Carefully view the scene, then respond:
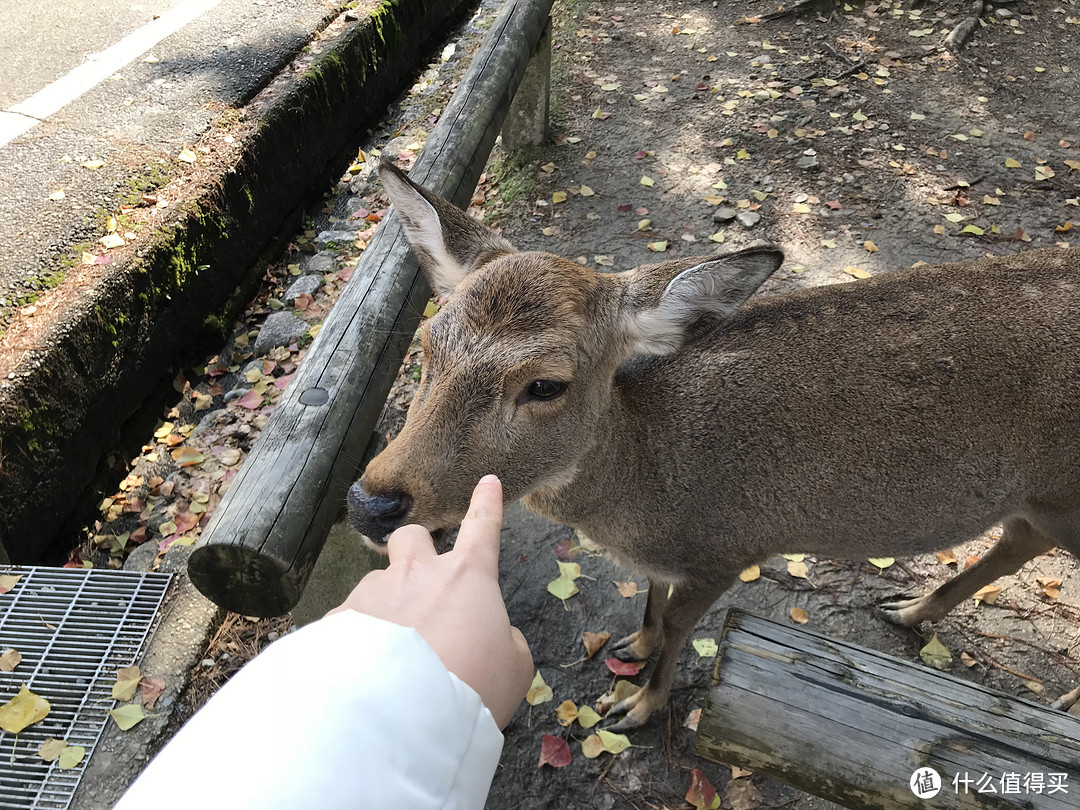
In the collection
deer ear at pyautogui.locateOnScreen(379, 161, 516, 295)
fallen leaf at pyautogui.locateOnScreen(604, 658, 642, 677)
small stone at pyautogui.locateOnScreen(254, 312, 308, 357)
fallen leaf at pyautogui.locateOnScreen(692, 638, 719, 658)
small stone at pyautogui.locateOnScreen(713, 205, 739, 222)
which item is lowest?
fallen leaf at pyautogui.locateOnScreen(692, 638, 719, 658)

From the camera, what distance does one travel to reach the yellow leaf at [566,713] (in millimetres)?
3650

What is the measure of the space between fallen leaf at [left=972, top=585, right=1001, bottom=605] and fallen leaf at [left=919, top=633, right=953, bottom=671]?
1.34 feet

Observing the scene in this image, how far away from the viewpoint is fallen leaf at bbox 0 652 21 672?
339 centimetres

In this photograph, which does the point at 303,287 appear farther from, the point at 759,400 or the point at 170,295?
the point at 759,400

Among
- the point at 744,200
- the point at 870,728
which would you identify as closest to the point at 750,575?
the point at 870,728

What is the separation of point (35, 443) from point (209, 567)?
2.93 m

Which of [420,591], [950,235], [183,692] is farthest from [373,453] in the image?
[950,235]

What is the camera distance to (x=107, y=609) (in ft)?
12.0

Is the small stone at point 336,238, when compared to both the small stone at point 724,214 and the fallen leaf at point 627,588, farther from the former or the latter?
the fallen leaf at point 627,588

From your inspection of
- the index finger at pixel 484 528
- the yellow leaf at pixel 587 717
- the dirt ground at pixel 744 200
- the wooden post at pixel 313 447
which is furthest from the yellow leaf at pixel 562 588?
the index finger at pixel 484 528

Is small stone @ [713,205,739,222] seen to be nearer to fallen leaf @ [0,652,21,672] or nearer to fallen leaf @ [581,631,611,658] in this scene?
fallen leaf @ [581,631,611,658]

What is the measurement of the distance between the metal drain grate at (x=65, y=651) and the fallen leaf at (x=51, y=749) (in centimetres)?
2

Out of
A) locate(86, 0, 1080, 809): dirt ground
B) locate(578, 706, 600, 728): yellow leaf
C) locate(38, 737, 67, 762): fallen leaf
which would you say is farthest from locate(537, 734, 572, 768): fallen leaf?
locate(38, 737, 67, 762): fallen leaf

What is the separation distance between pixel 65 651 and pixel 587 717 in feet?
8.17
